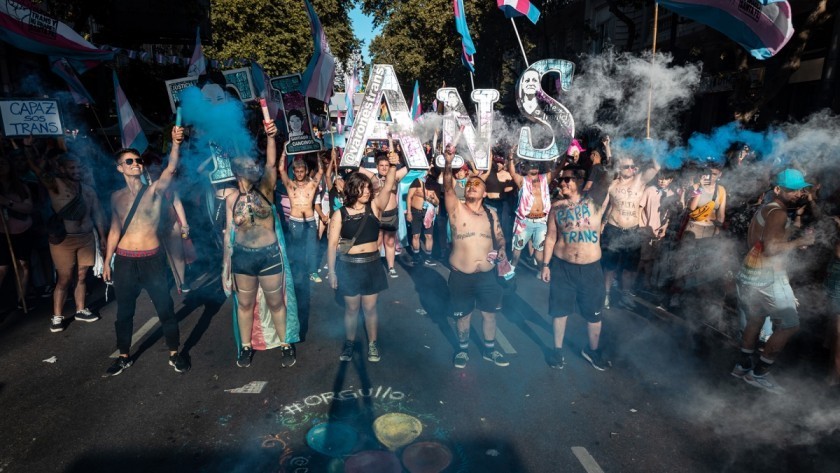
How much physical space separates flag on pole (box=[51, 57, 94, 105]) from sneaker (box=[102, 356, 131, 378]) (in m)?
5.91

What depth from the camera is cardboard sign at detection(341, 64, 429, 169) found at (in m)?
5.47

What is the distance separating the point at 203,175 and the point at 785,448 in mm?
7778

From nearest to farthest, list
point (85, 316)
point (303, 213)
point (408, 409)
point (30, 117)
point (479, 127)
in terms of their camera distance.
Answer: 1. point (408, 409)
2. point (85, 316)
3. point (30, 117)
4. point (479, 127)
5. point (303, 213)

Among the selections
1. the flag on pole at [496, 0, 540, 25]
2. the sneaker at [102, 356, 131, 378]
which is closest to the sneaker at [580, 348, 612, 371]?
the sneaker at [102, 356, 131, 378]

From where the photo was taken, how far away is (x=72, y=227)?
5723 millimetres

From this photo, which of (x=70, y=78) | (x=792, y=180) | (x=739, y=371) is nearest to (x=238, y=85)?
(x=70, y=78)

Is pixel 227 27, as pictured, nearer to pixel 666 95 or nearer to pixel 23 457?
pixel 666 95

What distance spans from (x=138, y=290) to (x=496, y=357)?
3.45 metres

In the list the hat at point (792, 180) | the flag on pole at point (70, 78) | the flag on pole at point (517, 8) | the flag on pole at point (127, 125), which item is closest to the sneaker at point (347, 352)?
the flag on pole at point (127, 125)

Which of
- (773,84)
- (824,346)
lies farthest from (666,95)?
(824,346)

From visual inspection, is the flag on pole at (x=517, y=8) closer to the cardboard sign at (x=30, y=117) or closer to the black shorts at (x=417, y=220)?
the black shorts at (x=417, y=220)

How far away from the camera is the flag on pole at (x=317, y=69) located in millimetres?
5484

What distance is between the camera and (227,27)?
20969 mm

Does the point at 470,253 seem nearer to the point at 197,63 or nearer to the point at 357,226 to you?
the point at 357,226
